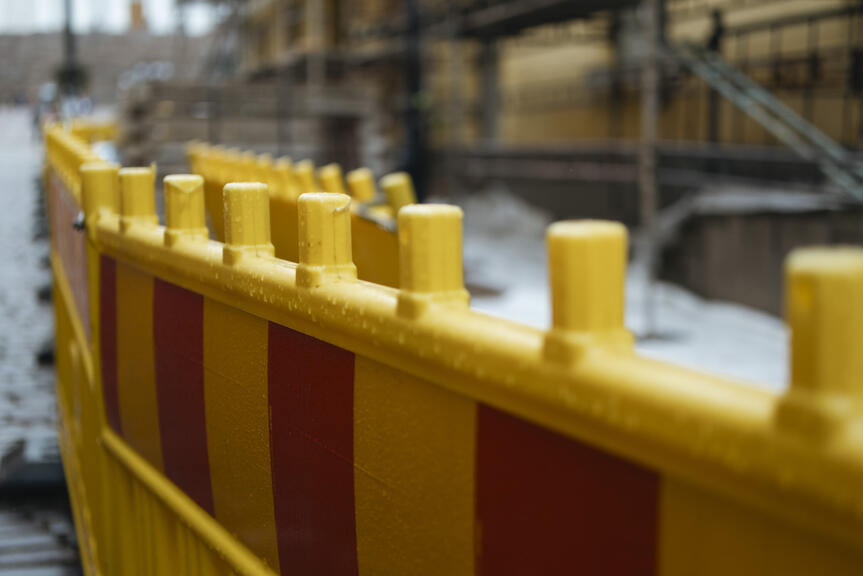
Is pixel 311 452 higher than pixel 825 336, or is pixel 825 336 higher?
pixel 825 336

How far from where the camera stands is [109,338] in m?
2.99

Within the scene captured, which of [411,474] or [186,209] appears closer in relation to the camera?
[411,474]

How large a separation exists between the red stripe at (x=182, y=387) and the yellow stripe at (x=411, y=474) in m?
0.73

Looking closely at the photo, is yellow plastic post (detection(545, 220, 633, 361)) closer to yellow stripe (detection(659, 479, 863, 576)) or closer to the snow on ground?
yellow stripe (detection(659, 479, 863, 576))

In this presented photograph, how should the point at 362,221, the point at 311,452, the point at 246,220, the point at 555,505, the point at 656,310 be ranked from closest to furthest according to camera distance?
the point at 555,505 < the point at 311,452 < the point at 246,220 < the point at 362,221 < the point at 656,310

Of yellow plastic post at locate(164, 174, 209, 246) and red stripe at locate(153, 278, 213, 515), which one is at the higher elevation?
yellow plastic post at locate(164, 174, 209, 246)

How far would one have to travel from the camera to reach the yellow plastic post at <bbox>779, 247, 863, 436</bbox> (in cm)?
83

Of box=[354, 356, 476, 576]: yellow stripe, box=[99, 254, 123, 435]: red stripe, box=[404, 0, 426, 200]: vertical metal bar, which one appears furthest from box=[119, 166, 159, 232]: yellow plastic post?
box=[404, 0, 426, 200]: vertical metal bar

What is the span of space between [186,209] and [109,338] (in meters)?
0.82

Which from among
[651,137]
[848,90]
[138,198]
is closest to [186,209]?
[138,198]

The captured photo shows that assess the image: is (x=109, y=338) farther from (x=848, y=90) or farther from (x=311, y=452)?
(x=848, y=90)

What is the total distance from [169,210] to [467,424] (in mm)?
1206

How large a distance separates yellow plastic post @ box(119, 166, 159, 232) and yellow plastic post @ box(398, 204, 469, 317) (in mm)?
1514

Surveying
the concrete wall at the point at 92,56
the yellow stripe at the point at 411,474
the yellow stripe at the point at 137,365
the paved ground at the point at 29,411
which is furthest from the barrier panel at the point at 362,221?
the concrete wall at the point at 92,56
